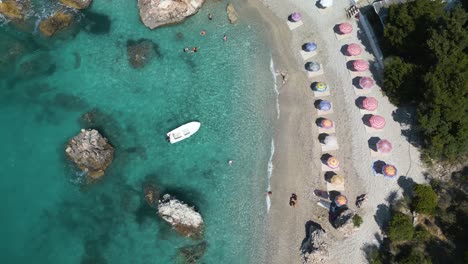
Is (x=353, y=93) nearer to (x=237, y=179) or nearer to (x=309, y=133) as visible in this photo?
(x=309, y=133)

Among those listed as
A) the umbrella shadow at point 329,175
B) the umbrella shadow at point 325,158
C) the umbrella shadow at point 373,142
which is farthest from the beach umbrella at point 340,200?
the umbrella shadow at point 373,142

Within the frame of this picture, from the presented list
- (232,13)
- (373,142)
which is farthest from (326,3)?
(373,142)

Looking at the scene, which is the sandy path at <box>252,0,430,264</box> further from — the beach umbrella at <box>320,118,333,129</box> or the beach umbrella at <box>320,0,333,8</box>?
the beach umbrella at <box>320,118,333,129</box>

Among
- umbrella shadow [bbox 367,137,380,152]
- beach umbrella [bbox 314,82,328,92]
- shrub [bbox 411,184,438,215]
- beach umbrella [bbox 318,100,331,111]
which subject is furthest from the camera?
beach umbrella [bbox 314,82,328,92]

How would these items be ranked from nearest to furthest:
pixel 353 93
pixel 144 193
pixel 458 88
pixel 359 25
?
pixel 458 88
pixel 144 193
pixel 353 93
pixel 359 25

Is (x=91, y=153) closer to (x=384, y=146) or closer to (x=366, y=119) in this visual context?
(x=366, y=119)

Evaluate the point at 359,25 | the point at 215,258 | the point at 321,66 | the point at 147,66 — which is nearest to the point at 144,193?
the point at 215,258

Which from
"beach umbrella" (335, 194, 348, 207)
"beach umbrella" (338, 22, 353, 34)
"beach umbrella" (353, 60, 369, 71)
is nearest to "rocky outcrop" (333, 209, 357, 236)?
"beach umbrella" (335, 194, 348, 207)
